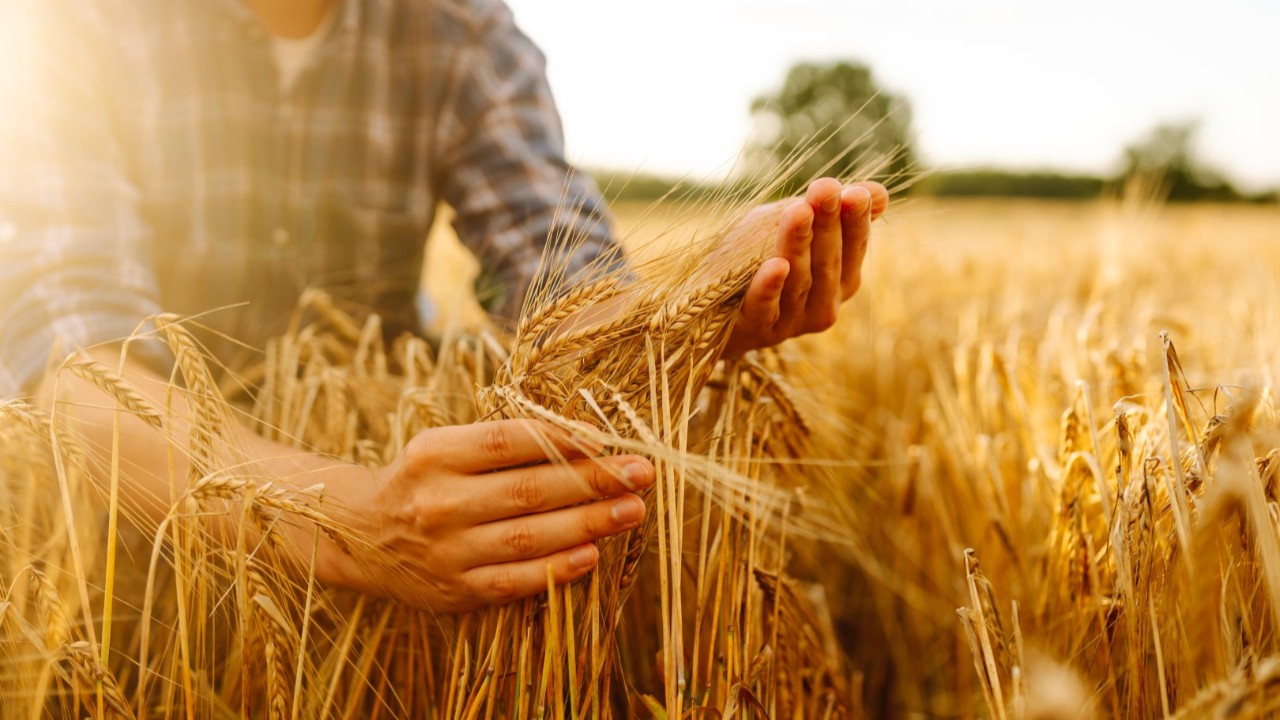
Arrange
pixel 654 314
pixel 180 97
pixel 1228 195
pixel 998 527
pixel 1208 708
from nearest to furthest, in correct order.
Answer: pixel 1208 708, pixel 654 314, pixel 998 527, pixel 180 97, pixel 1228 195

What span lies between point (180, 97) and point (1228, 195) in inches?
1068

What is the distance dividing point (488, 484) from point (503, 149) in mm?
927

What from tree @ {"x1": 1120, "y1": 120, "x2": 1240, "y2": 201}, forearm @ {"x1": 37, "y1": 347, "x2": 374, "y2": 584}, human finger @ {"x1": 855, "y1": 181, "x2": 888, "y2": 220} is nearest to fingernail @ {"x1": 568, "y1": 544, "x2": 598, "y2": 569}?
forearm @ {"x1": 37, "y1": 347, "x2": 374, "y2": 584}

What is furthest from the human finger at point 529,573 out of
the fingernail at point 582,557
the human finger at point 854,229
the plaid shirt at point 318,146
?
the plaid shirt at point 318,146

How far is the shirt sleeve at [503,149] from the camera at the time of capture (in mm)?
1436

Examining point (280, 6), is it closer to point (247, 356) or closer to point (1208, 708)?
point (247, 356)

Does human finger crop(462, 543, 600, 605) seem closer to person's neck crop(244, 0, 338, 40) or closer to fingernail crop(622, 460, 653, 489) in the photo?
fingernail crop(622, 460, 653, 489)

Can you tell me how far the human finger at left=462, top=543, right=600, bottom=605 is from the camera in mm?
722

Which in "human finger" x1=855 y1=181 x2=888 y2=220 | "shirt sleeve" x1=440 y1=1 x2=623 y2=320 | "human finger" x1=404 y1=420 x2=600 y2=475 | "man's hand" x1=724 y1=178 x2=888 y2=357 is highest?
"shirt sleeve" x1=440 y1=1 x2=623 y2=320

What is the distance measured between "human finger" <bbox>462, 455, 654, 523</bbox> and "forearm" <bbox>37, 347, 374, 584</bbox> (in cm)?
14

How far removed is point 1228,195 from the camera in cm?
2155

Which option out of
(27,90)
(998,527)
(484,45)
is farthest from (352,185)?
(998,527)

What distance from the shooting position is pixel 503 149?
4.82 ft

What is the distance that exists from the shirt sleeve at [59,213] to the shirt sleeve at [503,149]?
0.57 meters
